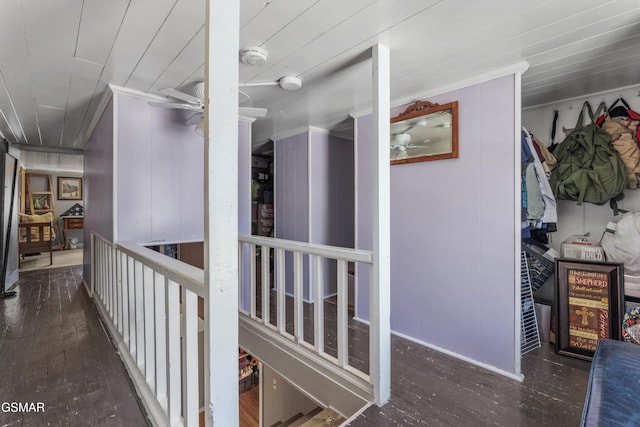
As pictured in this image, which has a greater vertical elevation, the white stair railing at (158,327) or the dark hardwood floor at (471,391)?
the white stair railing at (158,327)

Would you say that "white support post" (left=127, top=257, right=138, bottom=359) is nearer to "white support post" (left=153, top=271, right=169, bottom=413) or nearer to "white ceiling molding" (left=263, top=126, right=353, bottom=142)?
"white support post" (left=153, top=271, right=169, bottom=413)

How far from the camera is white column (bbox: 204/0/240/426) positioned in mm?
926

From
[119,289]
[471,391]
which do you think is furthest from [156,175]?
[471,391]

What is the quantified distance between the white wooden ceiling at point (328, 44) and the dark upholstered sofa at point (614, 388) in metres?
1.51

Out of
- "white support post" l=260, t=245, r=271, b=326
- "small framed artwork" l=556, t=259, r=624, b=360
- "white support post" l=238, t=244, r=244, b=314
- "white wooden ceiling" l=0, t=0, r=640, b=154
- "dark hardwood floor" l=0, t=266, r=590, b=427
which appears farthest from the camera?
"white support post" l=238, t=244, r=244, b=314

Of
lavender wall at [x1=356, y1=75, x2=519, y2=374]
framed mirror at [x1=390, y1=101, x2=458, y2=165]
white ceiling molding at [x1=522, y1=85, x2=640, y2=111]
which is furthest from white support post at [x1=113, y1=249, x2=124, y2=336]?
white ceiling molding at [x1=522, y1=85, x2=640, y2=111]

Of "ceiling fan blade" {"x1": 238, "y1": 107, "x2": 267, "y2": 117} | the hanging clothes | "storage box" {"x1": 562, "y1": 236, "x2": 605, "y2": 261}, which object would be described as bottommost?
"storage box" {"x1": 562, "y1": 236, "x2": 605, "y2": 261}

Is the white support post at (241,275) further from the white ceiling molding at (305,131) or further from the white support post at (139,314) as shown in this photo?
the white ceiling molding at (305,131)

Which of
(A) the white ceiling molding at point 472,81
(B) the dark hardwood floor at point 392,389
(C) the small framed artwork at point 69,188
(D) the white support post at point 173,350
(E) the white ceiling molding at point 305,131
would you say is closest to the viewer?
(D) the white support post at point 173,350

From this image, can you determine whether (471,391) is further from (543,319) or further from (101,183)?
(101,183)

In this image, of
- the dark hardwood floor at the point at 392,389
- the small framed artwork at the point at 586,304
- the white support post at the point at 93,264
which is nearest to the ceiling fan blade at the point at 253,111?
the dark hardwood floor at the point at 392,389

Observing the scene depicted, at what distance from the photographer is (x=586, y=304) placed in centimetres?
219

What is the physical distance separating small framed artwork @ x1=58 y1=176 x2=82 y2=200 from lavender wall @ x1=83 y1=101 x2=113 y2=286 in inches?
184

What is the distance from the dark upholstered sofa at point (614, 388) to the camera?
2.87 ft
